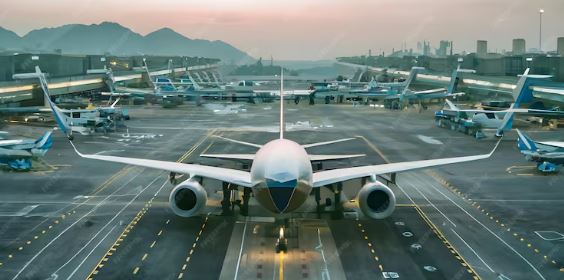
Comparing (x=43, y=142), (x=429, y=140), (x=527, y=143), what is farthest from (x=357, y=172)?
(x=429, y=140)

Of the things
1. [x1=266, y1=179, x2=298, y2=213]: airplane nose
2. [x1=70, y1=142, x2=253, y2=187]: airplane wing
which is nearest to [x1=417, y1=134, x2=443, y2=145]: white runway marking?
[x1=70, y1=142, x2=253, y2=187]: airplane wing

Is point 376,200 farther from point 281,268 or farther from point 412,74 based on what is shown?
point 412,74

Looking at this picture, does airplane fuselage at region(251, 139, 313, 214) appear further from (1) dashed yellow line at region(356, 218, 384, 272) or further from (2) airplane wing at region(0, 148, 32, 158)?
(2) airplane wing at region(0, 148, 32, 158)

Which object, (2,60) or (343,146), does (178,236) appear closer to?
(343,146)

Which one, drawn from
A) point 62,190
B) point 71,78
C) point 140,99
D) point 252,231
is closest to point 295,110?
point 140,99

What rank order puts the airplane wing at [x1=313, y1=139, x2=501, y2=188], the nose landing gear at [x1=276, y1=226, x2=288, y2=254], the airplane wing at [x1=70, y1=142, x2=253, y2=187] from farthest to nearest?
1. the airplane wing at [x1=313, y1=139, x2=501, y2=188]
2. the airplane wing at [x1=70, y1=142, x2=253, y2=187]
3. the nose landing gear at [x1=276, y1=226, x2=288, y2=254]

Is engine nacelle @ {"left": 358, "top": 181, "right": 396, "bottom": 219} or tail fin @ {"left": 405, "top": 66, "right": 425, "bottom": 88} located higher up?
tail fin @ {"left": 405, "top": 66, "right": 425, "bottom": 88}

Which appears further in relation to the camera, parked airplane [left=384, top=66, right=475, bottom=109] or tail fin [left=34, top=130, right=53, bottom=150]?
parked airplane [left=384, top=66, right=475, bottom=109]

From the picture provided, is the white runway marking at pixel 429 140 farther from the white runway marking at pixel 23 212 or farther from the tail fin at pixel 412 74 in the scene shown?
the tail fin at pixel 412 74
